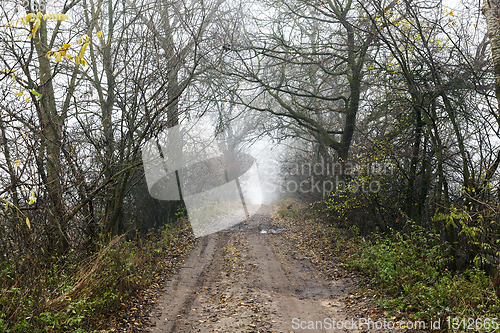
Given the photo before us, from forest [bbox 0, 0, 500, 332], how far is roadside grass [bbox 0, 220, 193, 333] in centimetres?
3

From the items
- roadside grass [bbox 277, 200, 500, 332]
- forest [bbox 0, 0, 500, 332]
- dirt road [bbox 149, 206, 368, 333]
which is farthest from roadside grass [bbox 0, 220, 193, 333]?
roadside grass [bbox 277, 200, 500, 332]

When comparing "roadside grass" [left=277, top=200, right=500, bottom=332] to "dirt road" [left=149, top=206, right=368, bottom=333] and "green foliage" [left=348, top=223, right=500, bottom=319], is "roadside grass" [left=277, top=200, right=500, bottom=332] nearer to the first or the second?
"green foliage" [left=348, top=223, right=500, bottom=319]

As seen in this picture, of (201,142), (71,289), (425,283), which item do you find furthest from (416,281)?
(201,142)

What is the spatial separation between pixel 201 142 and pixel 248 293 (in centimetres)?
886

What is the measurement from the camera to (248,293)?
22.9 ft

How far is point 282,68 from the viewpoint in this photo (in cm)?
1196

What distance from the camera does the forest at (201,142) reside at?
495 centimetres

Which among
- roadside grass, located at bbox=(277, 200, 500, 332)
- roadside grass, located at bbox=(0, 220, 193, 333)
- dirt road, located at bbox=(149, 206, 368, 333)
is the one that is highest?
roadside grass, located at bbox=(0, 220, 193, 333)

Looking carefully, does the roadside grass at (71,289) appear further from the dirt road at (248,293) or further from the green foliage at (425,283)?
the green foliage at (425,283)

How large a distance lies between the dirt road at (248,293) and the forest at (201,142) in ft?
2.59

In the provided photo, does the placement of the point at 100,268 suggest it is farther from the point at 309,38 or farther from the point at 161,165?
the point at 309,38

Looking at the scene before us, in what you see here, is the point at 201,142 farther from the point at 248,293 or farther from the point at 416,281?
the point at 416,281

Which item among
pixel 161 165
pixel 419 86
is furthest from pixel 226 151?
pixel 419 86

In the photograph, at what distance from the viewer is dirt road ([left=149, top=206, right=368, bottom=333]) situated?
5613 millimetres
